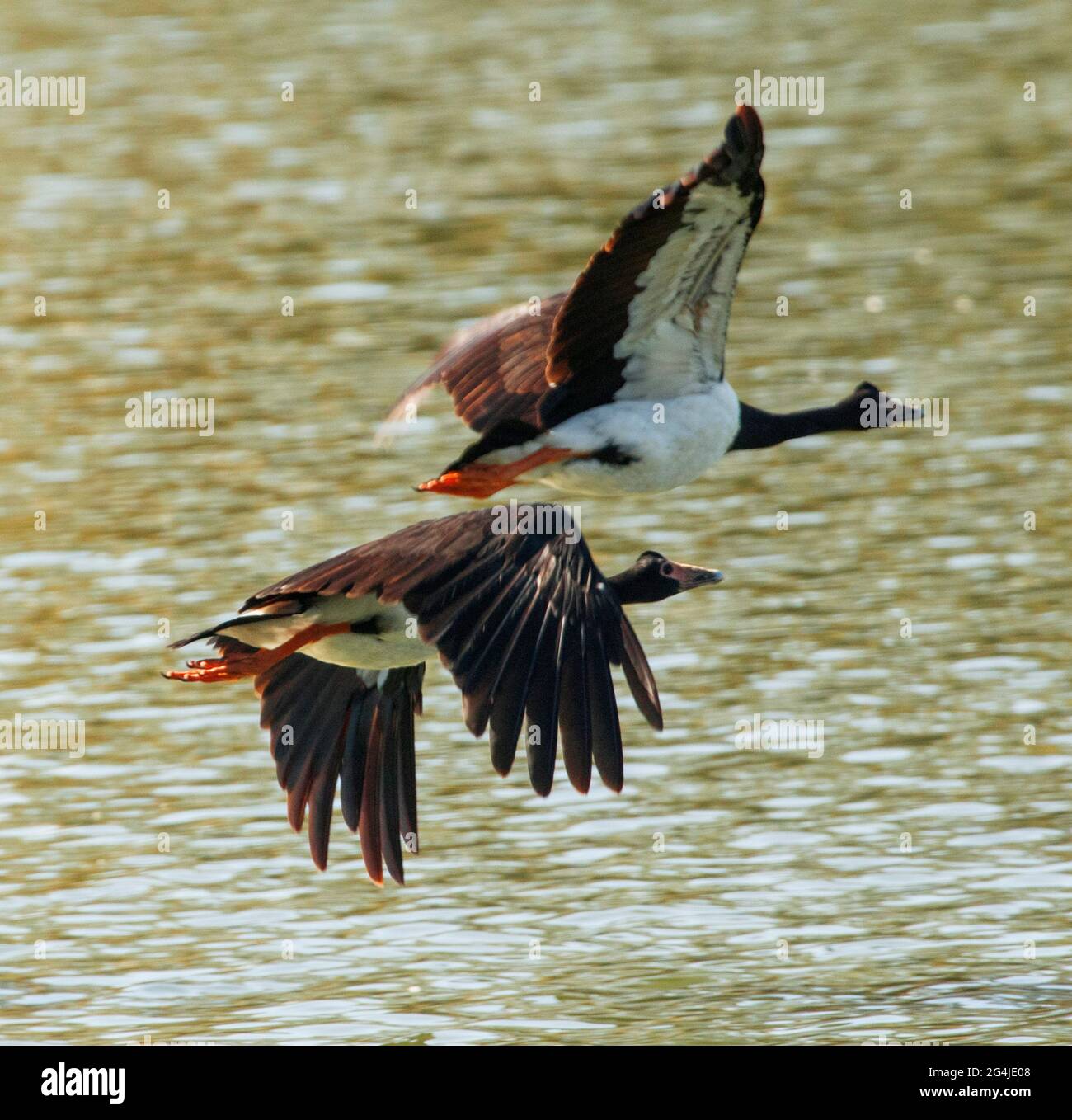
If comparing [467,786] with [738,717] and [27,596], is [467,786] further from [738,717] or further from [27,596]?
[27,596]

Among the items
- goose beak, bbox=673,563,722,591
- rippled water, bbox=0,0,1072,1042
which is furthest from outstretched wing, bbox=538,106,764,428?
rippled water, bbox=0,0,1072,1042

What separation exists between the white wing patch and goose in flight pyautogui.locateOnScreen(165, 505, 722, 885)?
3.12ft

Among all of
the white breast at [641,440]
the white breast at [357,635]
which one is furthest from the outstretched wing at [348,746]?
the white breast at [641,440]

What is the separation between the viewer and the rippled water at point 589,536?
10734 millimetres

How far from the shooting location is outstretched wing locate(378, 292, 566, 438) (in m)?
11.4

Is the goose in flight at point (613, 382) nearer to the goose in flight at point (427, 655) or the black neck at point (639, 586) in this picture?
the black neck at point (639, 586)

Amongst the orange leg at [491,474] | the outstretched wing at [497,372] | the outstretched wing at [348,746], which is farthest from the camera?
the outstretched wing at [497,372]

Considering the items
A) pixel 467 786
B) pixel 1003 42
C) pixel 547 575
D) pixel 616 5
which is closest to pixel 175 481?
pixel 467 786

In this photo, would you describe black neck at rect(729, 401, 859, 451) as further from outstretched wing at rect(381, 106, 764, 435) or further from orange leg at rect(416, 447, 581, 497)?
orange leg at rect(416, 447, 581, 497)

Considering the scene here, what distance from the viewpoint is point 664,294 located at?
10.7m

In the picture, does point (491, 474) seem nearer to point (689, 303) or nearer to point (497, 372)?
point (497, 372)

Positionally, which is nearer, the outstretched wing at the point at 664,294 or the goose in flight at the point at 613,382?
the outstretched wing at the point at 664,294

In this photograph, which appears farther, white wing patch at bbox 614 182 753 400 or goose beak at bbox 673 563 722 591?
goose beak at bbox 673 563 722 591

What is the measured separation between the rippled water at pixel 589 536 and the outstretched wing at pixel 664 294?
232 cm
